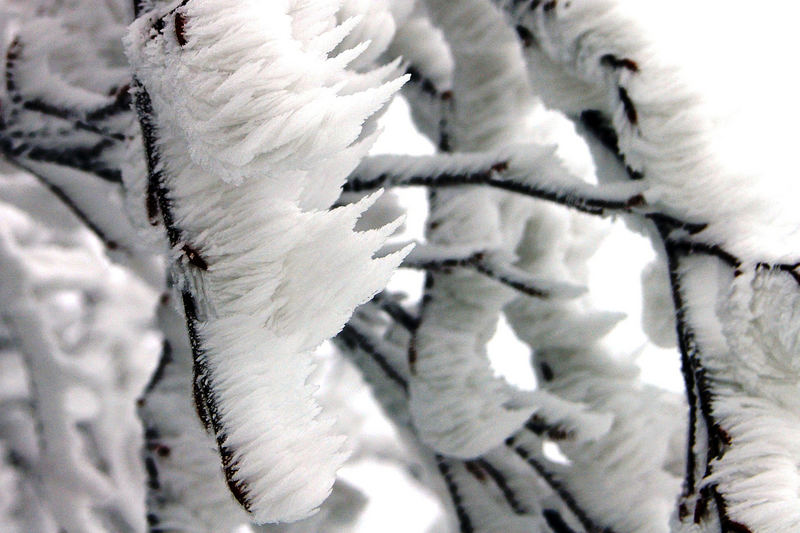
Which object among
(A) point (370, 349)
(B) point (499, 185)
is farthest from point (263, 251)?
(A) point (370, 349)

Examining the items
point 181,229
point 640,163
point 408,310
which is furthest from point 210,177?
point 408,310

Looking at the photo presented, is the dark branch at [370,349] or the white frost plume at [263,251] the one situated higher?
the white frost plume at [263,251]

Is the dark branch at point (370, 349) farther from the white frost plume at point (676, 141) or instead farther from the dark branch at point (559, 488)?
the white frost plume at point (676, 141)

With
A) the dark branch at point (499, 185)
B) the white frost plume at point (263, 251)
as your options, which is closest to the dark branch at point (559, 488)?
the dark branch at point (499, 185)

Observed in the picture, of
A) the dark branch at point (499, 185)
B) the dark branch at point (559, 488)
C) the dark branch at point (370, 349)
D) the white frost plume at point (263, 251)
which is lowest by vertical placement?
the dark branch at point (559, 488)

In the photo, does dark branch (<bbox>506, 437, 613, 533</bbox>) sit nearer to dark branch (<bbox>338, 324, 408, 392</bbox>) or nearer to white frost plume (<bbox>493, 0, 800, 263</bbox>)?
dark branch (<bbox>338, 324, 408, 392</bbox>)

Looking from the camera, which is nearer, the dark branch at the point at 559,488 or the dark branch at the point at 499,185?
the dark branch at the point at 499,185

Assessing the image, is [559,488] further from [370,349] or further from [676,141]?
[676,141]

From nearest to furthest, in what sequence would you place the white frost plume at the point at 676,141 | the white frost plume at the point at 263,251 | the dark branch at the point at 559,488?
the white frost plume at the point at 263,251
the white frost plume at the point at 676,141
the dark branch at the point at 559,488

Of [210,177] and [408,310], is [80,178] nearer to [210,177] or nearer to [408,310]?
[408,310]

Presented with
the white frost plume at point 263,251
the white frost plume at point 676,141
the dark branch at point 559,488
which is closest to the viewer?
the white frost plume at point 263,251
